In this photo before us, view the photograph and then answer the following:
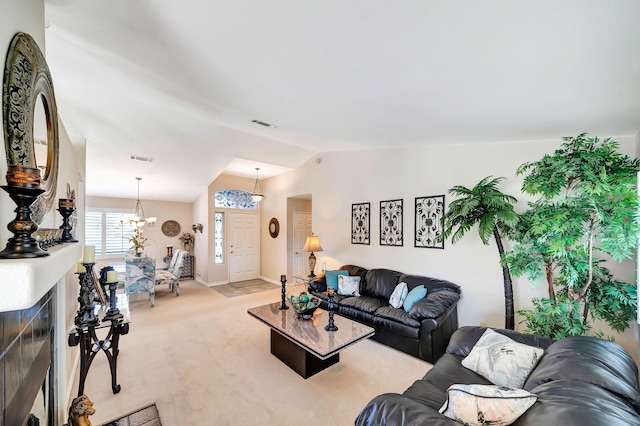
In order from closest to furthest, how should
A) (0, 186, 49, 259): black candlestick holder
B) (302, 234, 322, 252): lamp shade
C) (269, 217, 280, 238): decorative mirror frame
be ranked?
(0, 186, 49, 259): black candlestick holder, (302, 234, 322, 252): lamp shade, (269, 217, 280, 238): decorative mirror frame

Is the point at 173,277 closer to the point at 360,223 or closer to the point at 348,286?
the point at 348,286

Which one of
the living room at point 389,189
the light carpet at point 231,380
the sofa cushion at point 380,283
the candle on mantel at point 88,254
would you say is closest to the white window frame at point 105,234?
the living room at point 389,189

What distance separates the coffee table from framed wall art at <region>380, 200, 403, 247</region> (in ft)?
5.83

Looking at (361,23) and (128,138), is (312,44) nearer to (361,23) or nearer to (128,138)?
(361,23)

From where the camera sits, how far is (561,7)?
121 cm

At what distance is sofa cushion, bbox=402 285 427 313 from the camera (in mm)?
3289

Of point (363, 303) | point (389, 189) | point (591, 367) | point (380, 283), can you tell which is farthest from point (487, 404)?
point (389, 189)

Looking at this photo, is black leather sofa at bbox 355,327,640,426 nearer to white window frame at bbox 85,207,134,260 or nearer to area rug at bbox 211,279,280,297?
area rug at bbox 211,279,280,297

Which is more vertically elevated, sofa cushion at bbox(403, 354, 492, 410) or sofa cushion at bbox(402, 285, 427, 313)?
sofa cushion at bbox(402, 285, 427, 313)

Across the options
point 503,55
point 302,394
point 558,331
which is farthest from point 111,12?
point 558,331

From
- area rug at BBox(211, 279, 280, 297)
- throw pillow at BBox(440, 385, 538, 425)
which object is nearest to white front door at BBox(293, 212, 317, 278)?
area rug at BBox(211, 279, 280, 297)

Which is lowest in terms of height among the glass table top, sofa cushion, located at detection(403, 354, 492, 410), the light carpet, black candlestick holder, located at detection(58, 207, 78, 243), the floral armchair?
the light carpet

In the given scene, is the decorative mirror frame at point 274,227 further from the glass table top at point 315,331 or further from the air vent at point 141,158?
the glass table top at point 315,331

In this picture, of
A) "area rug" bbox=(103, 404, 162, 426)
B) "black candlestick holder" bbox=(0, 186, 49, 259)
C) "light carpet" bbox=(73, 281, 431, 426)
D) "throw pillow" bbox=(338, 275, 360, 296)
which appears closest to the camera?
"black candlestick holder" bbox=(0, 186, 49, 259)
